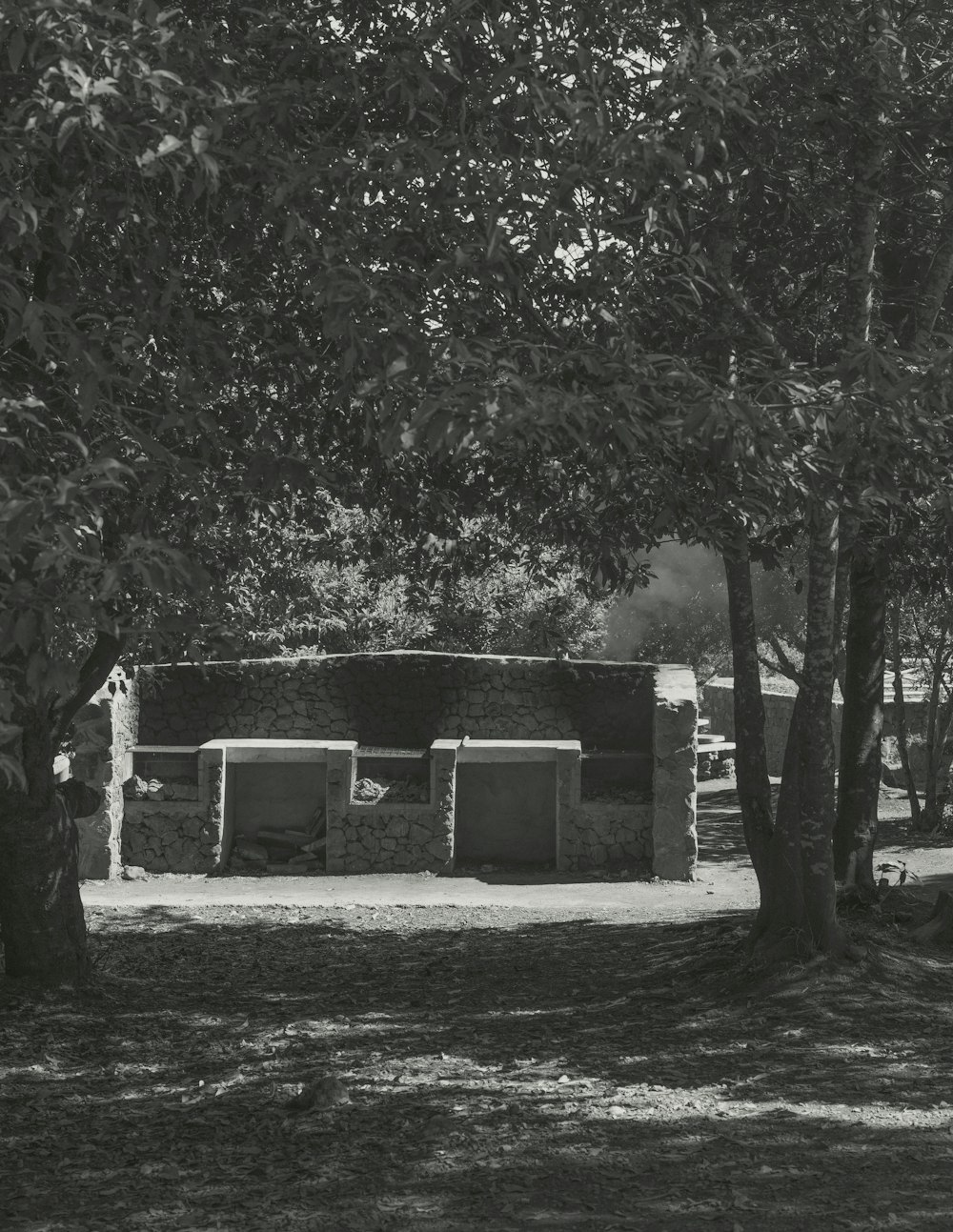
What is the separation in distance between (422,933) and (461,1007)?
2.84 metres

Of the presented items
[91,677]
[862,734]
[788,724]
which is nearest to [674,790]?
[862,734]

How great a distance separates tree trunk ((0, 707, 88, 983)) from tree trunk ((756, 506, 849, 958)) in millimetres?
3939

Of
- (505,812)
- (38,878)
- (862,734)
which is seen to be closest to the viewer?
(38,878)

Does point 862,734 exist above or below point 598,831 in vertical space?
above

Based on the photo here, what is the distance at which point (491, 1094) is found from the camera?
5762mm

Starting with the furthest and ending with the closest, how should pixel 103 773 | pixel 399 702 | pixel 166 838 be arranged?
pixel 399 702, pixel 166 838, pixel 103 773

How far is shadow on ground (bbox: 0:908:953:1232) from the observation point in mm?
4594

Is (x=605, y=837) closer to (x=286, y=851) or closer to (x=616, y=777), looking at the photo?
(x=616, y=777)

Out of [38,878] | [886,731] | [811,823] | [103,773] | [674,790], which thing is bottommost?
[38,878]

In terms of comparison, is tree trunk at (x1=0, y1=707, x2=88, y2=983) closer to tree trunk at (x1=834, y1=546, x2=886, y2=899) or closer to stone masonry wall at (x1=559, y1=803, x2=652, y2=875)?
tree trunk at (x1=834, y1=546, x2=886, y2=899)

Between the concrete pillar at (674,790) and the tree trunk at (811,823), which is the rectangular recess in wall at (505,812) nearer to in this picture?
the concrete pillar at (674,790)

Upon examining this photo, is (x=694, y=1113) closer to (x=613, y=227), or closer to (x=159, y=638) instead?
(x=159, y=638)

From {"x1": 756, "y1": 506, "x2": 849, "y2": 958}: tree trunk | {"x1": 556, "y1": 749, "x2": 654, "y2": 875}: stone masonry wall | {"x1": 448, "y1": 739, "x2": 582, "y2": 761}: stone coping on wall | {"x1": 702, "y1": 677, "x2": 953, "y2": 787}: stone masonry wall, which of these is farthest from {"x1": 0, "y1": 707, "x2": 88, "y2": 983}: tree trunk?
{"x1": 702, "y1": 677, "x2": 953, "y2": 787}: stone masonry wall

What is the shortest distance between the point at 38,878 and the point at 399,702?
27.4ft
